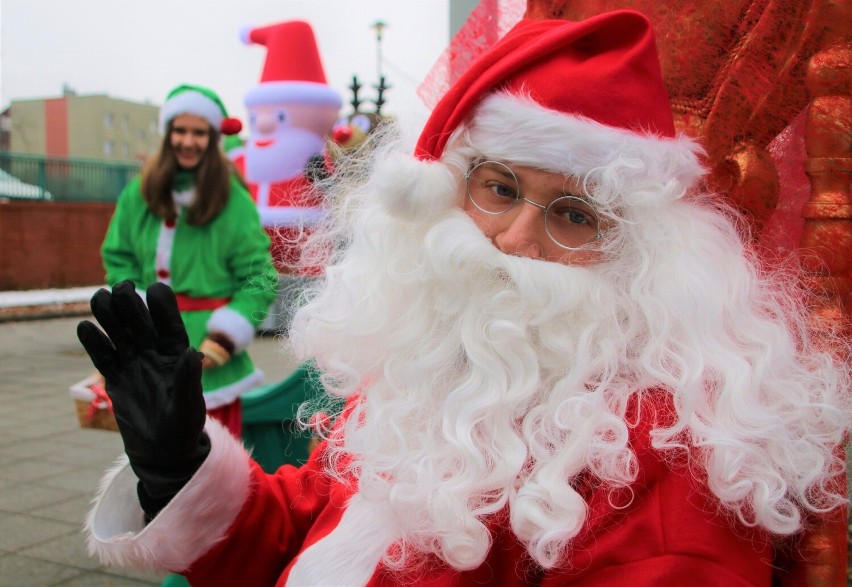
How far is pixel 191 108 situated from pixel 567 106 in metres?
2.63

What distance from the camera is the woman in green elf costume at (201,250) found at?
3.39 metres

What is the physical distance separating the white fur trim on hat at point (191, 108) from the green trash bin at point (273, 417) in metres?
1.23

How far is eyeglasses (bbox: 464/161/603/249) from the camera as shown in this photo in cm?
143

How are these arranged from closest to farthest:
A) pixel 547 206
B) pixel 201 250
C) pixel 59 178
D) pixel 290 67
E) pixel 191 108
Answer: pixel 547 206
pixel 201 250
pixel 191 108
pixel 290 67
pixel 59 178

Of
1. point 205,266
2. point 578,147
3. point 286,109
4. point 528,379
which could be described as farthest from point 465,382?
point 286,109

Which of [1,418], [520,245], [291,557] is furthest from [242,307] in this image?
[1,418]

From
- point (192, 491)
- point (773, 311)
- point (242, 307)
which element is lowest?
point (242, 307)

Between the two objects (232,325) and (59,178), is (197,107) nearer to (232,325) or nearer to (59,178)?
(232,325)

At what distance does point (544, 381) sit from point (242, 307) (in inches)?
89.7

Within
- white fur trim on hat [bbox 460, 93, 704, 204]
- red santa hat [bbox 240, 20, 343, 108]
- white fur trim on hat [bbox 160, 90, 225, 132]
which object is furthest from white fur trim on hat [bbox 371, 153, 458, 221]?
red santa hat [bbox 240, 20, 343, 108]

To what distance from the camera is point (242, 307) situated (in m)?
3.41

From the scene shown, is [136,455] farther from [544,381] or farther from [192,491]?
[544,381]

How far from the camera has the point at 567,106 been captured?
1431 mm

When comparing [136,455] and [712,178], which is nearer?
[136,455]
